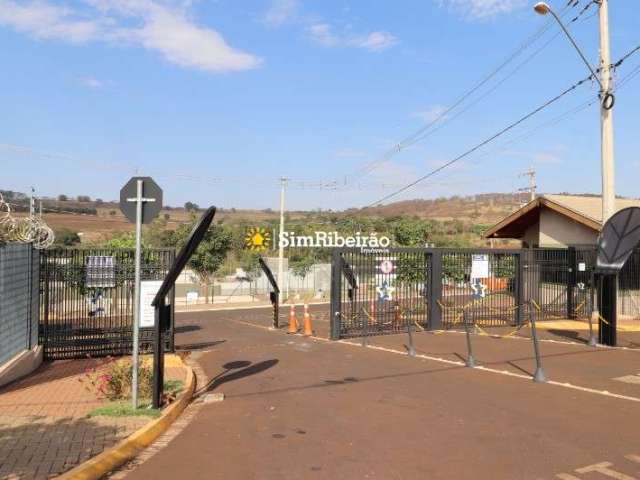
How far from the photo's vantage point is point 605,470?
5574mm

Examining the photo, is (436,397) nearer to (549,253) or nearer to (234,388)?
(234,388)

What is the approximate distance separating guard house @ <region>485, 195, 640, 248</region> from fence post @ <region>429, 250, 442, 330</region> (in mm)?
6377

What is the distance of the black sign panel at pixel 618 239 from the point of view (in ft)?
45.7

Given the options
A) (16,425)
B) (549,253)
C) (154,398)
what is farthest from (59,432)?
(549,253)

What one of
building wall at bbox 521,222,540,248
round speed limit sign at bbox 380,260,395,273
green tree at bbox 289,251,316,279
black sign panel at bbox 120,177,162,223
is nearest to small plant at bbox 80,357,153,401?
black sign panel at bbox 120,177,162,223

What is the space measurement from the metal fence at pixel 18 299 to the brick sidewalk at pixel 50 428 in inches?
31.2

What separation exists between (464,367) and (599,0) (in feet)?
43.7

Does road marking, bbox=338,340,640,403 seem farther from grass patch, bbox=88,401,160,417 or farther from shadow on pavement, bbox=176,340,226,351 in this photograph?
grass patch, bbox=88,401,160,417

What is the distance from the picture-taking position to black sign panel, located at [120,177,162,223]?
7.50m

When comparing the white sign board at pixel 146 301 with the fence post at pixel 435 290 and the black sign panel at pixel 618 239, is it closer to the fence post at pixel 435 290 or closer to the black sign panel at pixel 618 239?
the black sign panel at pixel 618 239

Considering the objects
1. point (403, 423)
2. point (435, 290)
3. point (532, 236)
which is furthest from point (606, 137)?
point (403, 423)

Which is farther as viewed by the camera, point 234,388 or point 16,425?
point 234,388

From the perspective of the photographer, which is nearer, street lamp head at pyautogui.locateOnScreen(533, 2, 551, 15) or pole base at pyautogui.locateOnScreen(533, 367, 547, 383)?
pole base at pyautogui.locateOnScreen(533, 367, 547, 383)

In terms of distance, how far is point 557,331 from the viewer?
17.9 meters
